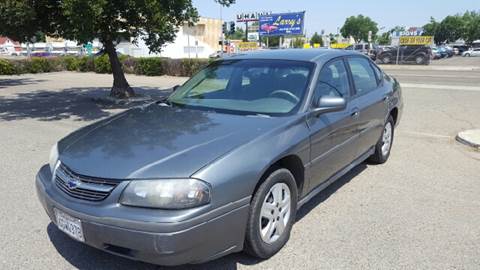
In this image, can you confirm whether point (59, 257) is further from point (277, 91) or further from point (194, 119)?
point (277, 91)

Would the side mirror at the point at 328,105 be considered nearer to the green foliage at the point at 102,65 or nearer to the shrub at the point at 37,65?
the green foliage at the point at 102,65

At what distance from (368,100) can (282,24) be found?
176 ft

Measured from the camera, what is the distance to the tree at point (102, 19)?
9.09 meters

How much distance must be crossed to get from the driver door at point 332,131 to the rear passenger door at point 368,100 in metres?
0.17

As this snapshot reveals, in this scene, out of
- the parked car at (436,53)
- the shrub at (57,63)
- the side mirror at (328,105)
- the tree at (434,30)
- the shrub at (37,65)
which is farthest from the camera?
the tree at (434,30)

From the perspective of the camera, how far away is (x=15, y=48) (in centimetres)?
7688

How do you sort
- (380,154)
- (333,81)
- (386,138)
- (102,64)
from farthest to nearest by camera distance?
(102,64), (386,138), (380,154), (333,81)

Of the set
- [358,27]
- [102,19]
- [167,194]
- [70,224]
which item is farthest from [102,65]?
[358,27]

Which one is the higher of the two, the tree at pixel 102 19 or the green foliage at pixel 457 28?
the green foliage at pixel 457 28

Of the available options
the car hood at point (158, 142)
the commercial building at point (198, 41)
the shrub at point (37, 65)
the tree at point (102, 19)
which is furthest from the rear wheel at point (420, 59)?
the commercial building at point (198, 41)

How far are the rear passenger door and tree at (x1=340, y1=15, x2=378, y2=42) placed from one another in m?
115

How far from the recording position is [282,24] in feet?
184

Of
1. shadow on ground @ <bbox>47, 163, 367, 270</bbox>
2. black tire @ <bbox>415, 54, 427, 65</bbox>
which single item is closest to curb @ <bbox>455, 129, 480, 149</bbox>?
shadow on ground @ <bbox>47, 163, 367, 270</bbox>

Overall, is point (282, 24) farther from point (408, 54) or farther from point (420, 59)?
point (420, 59)
